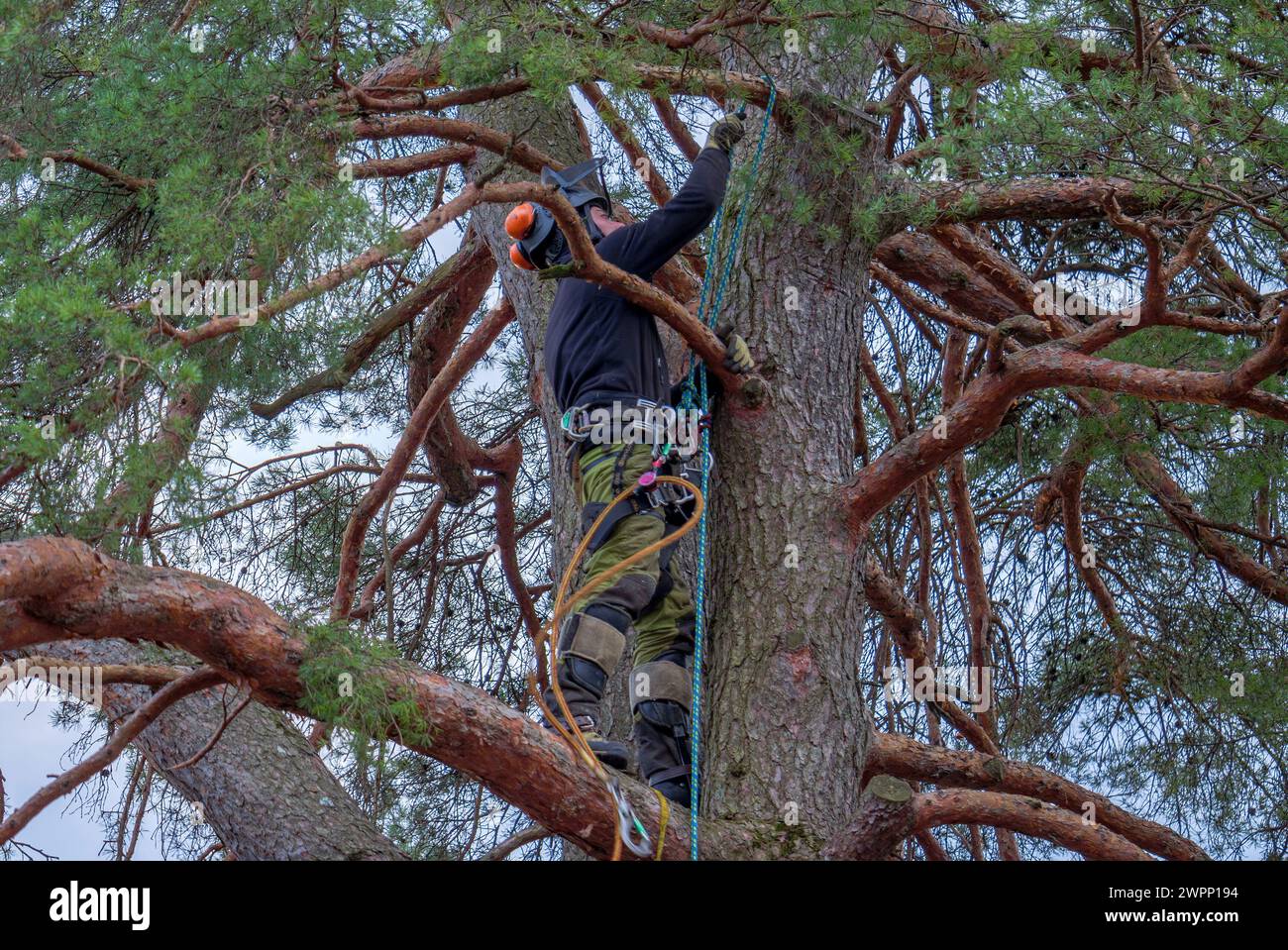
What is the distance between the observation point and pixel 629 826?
3.19 meters

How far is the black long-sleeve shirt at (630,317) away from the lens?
3764mm

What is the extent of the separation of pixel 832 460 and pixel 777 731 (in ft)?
2.72

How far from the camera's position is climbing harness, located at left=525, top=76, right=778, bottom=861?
321cm

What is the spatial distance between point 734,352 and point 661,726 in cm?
103

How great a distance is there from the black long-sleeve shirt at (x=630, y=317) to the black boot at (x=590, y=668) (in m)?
0.64

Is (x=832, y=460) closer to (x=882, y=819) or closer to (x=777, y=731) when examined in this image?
(x=777, y=731)

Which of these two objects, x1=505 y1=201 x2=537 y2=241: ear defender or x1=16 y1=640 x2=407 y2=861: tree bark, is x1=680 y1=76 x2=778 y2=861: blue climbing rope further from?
x1=16 y1=640 x2=407 y2=861: tree bark

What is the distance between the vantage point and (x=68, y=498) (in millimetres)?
2941

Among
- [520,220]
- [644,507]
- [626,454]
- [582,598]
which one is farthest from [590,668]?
Answer: [520,220]

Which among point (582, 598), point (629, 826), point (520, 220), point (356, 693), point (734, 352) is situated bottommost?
point (629, 826)

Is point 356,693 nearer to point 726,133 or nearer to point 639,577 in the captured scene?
point 639,577

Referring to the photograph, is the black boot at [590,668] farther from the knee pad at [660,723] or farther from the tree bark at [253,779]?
the tree bark at [253,779]

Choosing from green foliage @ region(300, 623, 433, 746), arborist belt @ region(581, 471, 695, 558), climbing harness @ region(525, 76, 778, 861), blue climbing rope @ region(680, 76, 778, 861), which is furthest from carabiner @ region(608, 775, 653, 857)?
arborist belt @ region(581, 471, 695, 558)
